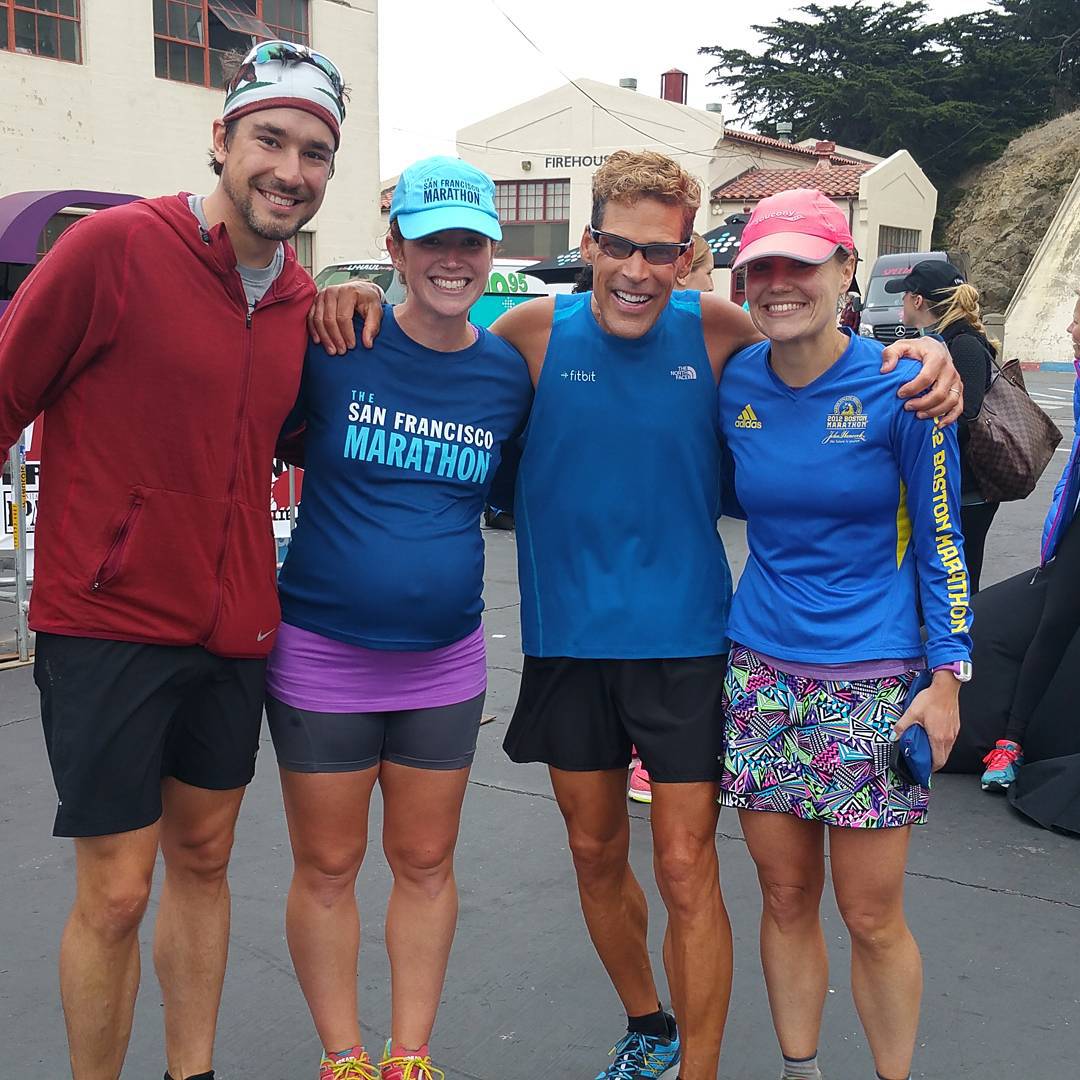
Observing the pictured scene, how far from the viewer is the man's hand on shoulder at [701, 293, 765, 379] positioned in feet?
9.29

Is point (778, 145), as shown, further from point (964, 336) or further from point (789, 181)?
point (964, 336)

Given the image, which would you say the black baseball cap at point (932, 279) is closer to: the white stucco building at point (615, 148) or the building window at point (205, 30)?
the building window at point (205, 30)

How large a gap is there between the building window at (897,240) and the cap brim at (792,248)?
135 feet

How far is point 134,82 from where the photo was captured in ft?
63.8

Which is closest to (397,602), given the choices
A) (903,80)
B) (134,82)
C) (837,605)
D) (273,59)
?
(837,605)

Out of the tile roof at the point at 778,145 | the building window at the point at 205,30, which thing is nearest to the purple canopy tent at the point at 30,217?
the building window at the point at 205,30

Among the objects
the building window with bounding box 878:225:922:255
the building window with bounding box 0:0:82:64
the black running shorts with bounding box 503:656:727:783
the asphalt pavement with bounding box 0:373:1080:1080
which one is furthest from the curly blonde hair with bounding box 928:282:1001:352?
the building window with bounding box 878:225:922:255

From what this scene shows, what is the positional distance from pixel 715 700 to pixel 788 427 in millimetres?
647

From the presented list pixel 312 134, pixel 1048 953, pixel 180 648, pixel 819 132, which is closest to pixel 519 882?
pixel 1048 953

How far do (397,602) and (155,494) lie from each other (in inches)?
21.9

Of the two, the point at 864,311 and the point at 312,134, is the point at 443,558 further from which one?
the point at 864,311

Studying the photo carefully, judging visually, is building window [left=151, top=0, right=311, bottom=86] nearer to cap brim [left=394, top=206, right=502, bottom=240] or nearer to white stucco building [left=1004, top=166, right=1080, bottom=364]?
cap brim [left=394, top=206, right=502, bottom=240]

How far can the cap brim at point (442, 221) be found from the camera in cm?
263

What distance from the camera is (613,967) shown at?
2.93 m
